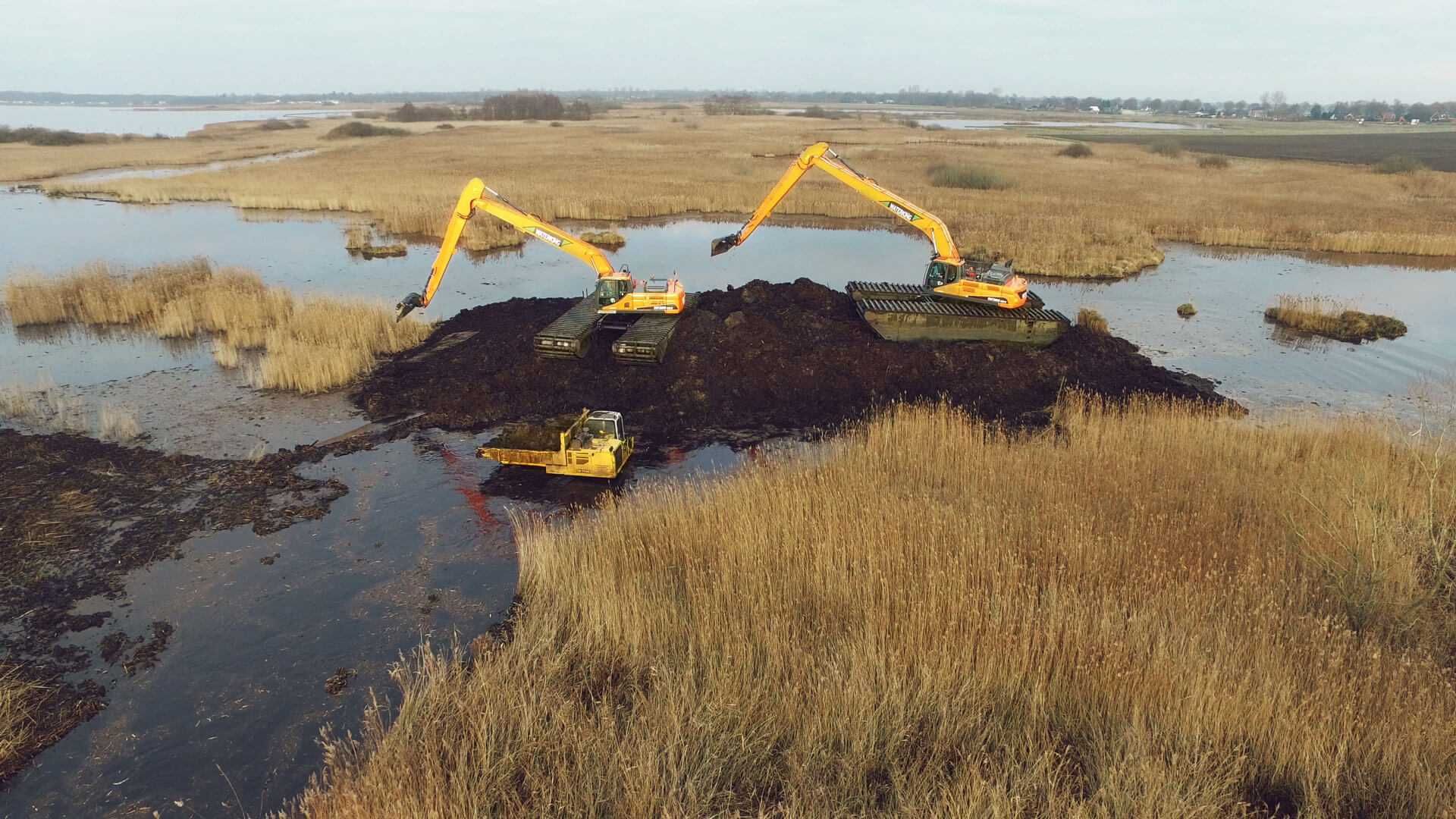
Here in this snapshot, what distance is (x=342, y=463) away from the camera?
45.4 ft

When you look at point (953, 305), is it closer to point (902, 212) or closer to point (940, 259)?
point (940, 259)

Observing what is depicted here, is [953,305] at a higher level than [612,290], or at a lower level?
lower

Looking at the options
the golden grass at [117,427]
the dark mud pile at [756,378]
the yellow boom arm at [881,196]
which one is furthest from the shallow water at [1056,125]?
the golden grass at [117,427]

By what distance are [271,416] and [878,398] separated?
13.4 m

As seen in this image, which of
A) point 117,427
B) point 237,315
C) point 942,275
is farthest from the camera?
point 237,315

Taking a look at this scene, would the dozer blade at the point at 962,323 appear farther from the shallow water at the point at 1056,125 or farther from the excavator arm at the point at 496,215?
the shallow water at the point at 1056,125

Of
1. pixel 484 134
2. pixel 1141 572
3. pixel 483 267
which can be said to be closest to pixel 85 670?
pixel 1141 572

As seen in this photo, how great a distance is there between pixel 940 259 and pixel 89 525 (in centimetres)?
1869

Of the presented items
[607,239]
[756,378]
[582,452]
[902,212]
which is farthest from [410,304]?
[607,239]

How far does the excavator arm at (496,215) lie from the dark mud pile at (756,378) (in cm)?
168

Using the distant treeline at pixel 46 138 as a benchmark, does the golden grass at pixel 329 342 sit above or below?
below

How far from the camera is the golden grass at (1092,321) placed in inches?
809

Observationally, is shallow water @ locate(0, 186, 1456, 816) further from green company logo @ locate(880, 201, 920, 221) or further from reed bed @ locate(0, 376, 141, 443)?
green company logo @ locate(880, 201, 920, 221)

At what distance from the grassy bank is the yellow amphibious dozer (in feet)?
8.06
